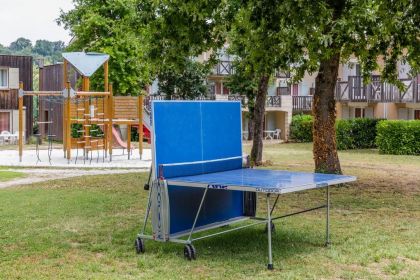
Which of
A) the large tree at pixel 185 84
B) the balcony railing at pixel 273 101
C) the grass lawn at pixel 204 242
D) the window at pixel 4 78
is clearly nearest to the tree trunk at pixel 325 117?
the grass lawn at pixel 204 242

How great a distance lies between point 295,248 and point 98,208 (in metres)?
4.58

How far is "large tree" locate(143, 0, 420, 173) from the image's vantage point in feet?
40.8

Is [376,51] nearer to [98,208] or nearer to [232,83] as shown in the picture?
[98,208]

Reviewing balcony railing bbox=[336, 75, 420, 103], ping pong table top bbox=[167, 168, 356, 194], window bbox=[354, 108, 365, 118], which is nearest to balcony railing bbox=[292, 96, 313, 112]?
window bbox=[354, 108, 365, 118]

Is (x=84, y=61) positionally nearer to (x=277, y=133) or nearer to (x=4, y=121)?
(x=4, y=121)

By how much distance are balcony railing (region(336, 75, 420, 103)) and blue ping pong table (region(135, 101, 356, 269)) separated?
88.8 ft

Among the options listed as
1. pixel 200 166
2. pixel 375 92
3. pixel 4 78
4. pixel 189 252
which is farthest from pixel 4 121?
pixel 189 252

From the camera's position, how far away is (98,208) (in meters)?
12.1

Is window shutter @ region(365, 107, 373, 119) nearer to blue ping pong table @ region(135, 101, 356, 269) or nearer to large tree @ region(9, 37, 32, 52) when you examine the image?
blue ping pong table @ region(135, 101, 356, 269)

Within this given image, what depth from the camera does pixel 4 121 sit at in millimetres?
41031

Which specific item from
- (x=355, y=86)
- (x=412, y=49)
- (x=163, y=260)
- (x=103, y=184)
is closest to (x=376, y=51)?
(x=412, y=49)

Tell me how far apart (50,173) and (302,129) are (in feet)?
79.2

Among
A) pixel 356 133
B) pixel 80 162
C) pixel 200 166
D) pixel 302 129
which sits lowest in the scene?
pixel 80 162

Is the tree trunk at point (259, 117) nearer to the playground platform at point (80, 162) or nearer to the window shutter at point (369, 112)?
the playground platform at point (80, 162)
